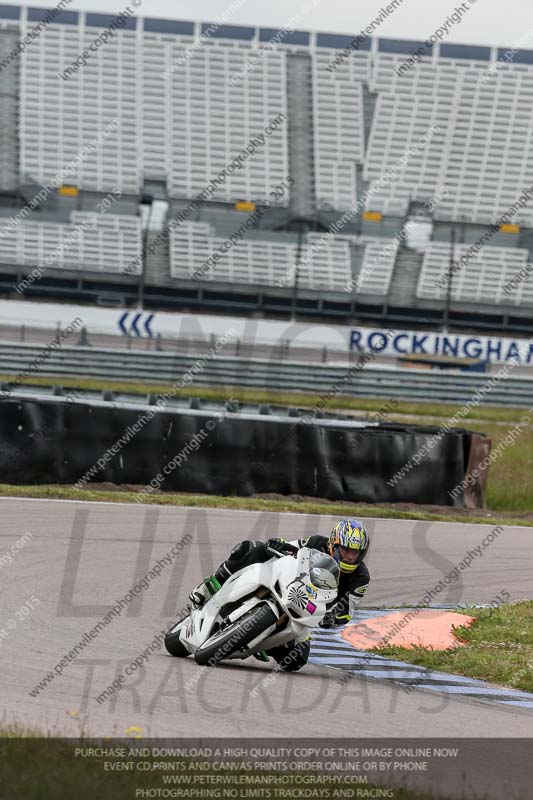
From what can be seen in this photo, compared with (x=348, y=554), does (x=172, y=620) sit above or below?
below

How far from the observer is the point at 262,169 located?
1763 inches

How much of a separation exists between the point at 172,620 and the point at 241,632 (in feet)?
7.38

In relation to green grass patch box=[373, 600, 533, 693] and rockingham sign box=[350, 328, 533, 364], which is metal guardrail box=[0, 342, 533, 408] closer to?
rockingham sign box=[350, 328, 533, 364]

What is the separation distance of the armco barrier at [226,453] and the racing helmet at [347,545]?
9.12m

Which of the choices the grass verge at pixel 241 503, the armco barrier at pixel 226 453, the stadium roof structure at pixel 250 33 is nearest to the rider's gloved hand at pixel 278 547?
the grass verge at pixel 241 503

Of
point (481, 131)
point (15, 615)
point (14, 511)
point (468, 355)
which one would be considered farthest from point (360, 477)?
point (481, 131)

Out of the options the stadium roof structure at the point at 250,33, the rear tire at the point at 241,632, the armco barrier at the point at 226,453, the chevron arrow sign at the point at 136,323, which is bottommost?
the chevron arrow sign at the point at 136,323

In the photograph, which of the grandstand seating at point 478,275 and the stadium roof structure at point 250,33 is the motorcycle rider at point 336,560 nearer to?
the grandstand seating at point 478,275

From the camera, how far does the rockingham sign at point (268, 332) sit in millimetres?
33531

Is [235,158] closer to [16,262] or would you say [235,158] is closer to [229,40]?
[229,40]

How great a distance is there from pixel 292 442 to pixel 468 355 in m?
19.4

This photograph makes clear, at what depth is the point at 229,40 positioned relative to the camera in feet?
158

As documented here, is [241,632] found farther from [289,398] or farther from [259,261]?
[259,261]

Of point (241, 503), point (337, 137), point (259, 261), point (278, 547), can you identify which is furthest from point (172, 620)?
point (337, 137)
